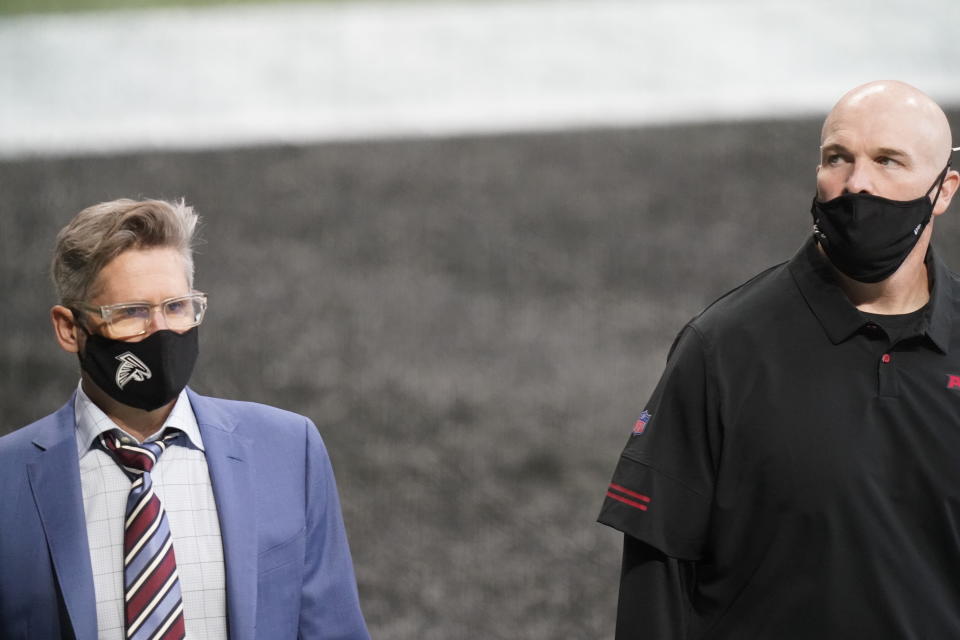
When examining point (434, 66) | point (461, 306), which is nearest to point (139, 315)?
point (461, 306)

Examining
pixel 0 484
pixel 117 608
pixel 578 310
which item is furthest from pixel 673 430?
pixel 578 310

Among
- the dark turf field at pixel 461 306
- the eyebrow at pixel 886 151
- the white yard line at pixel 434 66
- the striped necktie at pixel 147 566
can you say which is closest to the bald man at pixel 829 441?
the eyebrow at pixel 886 151

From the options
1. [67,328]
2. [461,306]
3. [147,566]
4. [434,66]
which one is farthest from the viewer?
[434,66]

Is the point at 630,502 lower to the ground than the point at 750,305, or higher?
lower

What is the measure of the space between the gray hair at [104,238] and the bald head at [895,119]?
962 millimetres

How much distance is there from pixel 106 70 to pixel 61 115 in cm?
52

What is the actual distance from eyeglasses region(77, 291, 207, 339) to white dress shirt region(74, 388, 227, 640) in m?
0.13

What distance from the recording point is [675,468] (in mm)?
1812

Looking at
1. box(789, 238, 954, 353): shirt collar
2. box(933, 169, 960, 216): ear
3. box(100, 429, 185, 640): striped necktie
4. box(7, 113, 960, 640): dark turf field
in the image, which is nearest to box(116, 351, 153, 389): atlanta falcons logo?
box(100, 429, 185, 640): striped necktie

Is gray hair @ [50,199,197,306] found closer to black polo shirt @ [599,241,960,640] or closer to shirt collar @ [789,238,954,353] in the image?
black polo shirt @ [599,241,960,640]

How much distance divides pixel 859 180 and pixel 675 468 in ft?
1.61

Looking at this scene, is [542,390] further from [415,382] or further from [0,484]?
[0,484]

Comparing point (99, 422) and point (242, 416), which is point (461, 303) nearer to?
point (242, 416)

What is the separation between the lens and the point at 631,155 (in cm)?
659
